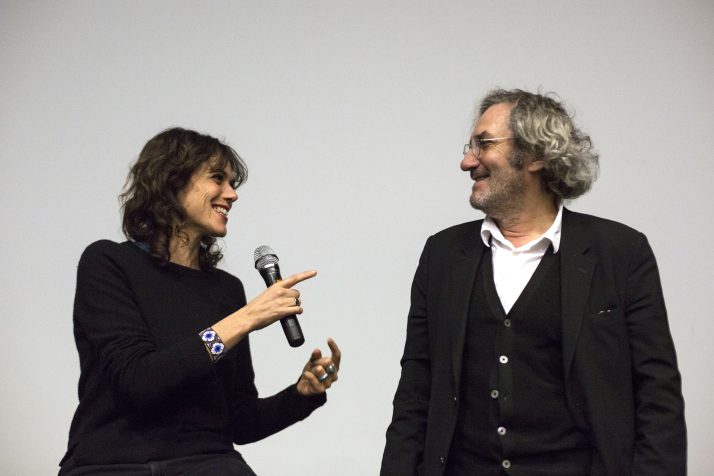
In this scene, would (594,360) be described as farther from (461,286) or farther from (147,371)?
(147,371)

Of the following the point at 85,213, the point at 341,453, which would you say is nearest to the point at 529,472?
the point at 341,453

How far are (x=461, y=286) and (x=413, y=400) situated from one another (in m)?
0.32

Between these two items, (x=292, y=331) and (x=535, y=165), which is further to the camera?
(x=535, y=165)

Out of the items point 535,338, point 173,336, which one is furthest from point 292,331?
point 535,338

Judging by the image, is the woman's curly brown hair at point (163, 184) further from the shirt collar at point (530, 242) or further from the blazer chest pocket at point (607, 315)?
the blazer chest pocket at point (607, 315)

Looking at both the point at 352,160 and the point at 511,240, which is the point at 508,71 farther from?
the point at 511,240

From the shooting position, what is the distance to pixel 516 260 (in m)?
2.18

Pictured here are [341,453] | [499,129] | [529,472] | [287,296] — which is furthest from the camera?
[341,453]

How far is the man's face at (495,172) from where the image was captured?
7.33 feet

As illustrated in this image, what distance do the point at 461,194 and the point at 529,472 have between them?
6.66 feet

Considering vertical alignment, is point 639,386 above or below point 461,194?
below

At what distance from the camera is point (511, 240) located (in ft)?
7.36

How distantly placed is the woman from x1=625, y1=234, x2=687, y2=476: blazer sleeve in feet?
2.55

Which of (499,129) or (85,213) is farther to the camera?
(85,213)
